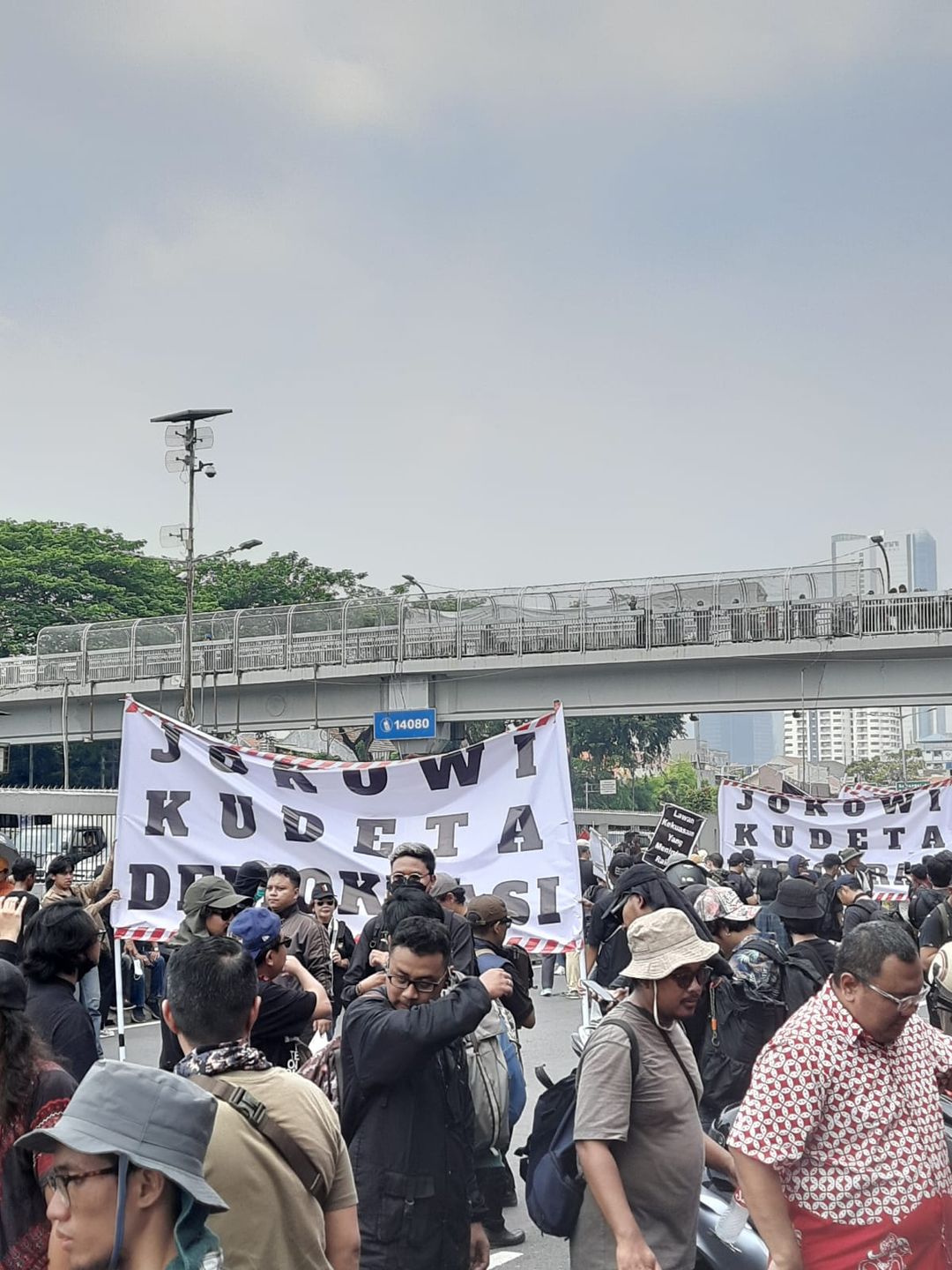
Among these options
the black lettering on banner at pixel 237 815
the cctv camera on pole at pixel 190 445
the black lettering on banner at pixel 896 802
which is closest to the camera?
the black lettering on banner at pixel 237 815

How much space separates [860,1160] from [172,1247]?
6.20 ft

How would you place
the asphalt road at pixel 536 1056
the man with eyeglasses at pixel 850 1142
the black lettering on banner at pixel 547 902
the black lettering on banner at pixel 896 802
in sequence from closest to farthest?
the man with eyeglasses at pixel 850 1142 → the asphalt road at pixel 536 1056 → the black lettering on banner at pixel 547 902 → the black lettering on banner at pixel 896 802

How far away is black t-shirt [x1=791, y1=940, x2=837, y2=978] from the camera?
6996mm

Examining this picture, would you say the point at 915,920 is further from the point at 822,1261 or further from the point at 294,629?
the point at 294,629

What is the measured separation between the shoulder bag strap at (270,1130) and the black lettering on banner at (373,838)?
5.85m

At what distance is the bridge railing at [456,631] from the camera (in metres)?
33.2

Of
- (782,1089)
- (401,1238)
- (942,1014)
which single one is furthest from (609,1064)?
(942,1014)

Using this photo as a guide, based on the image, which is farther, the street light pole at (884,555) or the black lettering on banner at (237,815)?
the street light pole at (884,555)

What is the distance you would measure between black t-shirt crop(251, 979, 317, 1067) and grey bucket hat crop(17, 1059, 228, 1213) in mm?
2340

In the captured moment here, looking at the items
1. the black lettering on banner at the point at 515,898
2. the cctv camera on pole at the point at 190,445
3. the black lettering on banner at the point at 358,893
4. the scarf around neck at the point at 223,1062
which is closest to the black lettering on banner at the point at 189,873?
the black lettering on banner at the point at 358,893

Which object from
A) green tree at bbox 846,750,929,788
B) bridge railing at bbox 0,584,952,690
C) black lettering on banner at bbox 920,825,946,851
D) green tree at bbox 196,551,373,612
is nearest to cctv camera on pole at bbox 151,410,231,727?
bridge railing at bbox 0,584,952,690

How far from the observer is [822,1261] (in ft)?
11.8

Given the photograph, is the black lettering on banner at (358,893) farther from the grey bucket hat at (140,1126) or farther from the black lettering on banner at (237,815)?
the grey bucket hat at (140,1126)

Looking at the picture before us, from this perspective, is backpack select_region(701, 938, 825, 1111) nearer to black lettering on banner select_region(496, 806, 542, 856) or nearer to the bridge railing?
black lettering on banner select_region(496, 806, 542, 856)
